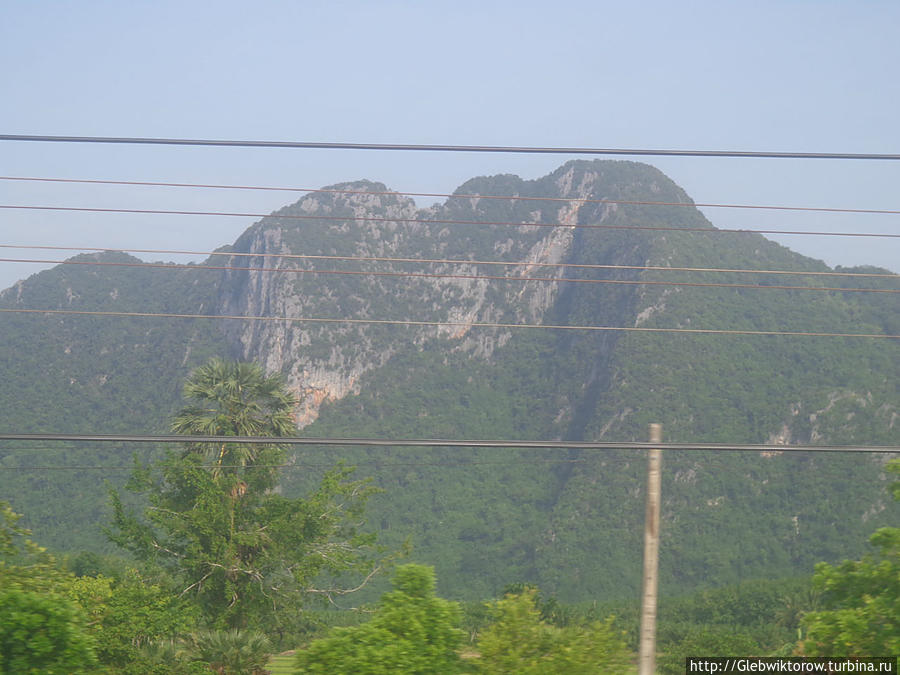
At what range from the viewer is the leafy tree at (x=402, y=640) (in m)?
5.05

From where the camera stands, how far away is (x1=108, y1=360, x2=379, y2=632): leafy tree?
1708 cm

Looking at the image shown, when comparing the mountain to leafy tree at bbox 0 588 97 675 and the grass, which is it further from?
leafy tree at bbox 0 588 97 675

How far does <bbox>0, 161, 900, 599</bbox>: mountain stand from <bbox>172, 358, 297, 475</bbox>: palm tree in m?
5.03

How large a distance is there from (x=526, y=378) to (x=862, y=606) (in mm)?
77480

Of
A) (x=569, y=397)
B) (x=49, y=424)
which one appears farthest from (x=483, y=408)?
(x=49, y=424)

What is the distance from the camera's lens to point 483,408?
256 feet

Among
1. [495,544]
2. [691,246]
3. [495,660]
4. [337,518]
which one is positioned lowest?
[495,544]

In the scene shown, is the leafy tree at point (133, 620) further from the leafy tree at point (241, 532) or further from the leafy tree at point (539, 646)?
the leafy tree at point (539, 646)

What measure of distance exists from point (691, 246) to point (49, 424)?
59607mm

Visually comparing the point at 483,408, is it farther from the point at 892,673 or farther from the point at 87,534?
the point at 892,673

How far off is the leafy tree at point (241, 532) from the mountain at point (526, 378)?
6.88 metres

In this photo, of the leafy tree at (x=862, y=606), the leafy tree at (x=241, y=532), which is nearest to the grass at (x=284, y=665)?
the leafy tree at (x=862, y=606)

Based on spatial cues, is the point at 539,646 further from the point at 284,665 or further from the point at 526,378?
the point at 526,378

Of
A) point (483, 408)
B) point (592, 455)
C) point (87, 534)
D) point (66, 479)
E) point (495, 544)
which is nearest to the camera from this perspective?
point (87, 534)
